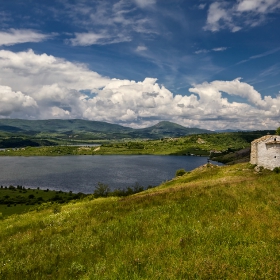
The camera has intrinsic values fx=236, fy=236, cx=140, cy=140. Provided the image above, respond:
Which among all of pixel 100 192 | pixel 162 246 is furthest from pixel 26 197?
pixel 162 246

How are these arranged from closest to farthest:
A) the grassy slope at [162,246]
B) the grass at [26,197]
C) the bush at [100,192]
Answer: the grassy slope at [162,246], the bush at [100,192], the grass at [26,197]

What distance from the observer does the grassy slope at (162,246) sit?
9.36 metres

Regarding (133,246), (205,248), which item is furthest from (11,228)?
(205,248)

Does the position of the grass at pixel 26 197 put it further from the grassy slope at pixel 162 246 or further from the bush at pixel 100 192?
the grassy slope at pixel 162 246

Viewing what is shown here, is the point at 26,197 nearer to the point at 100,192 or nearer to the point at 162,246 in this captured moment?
the point at 100,192

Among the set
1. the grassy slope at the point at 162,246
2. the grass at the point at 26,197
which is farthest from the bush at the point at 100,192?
the grassy slope at the point at 162,246

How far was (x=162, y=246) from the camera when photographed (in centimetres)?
1157

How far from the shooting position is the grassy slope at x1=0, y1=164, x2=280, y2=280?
936cm

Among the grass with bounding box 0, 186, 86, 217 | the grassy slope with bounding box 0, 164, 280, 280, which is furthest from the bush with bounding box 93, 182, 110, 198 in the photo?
the grassy slope with bounding box 0, 164, 280, 280

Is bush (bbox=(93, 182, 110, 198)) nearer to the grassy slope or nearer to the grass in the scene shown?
the grass

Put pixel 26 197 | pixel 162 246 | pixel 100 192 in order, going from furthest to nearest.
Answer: pixel 26 197 < pixel 100 192 < pixel 162 246

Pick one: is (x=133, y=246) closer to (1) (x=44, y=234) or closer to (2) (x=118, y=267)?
(2) (x=118, y=267)

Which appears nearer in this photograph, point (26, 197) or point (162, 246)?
point (162, 246)

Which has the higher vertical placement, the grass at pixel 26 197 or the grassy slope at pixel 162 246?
the grassy slope at pixel 162 246
